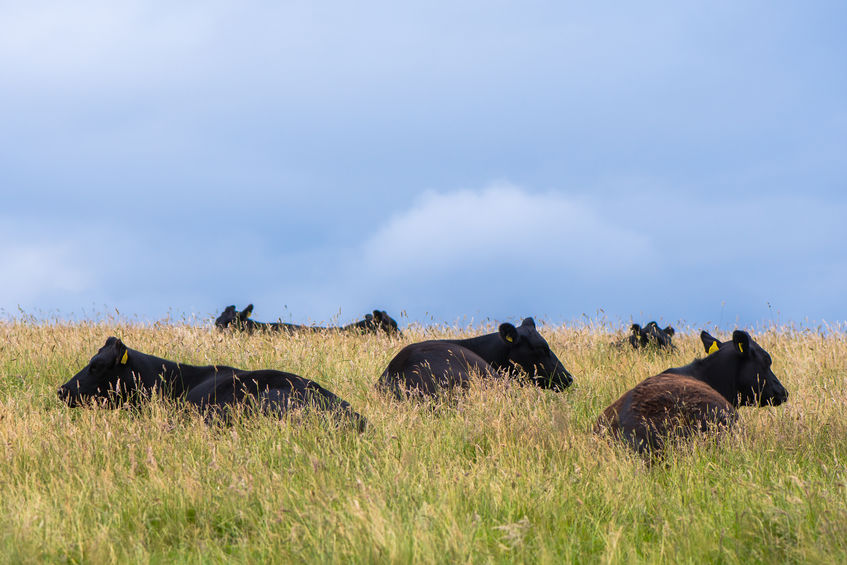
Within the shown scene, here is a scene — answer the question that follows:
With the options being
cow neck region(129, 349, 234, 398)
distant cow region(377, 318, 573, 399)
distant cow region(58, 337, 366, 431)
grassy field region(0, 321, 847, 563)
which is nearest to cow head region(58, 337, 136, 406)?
distant cow region(58, 337, 366, 431)

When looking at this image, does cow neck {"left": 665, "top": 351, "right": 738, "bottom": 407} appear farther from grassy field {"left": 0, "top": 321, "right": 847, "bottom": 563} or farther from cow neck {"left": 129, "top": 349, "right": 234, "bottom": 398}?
cow neck {"left": 129, "top": 349, "right": 234, "bottom": 398}

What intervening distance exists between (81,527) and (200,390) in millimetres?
3647

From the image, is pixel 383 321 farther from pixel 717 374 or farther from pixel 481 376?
pixel 717 374

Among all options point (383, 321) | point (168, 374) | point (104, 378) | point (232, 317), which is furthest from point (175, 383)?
point (232, 317)

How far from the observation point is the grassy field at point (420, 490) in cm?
383

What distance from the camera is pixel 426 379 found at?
8719 millimetres

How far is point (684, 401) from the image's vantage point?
6.16 m

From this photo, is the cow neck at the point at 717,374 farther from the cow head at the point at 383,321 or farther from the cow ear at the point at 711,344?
the cow head at the point at 383,321

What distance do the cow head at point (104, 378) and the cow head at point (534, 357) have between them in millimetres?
4542

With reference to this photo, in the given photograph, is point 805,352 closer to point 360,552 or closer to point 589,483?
point 589,483

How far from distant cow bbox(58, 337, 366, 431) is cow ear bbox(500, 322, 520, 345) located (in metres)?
3.13

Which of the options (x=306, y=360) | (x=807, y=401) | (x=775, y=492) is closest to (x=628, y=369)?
(x=807, y=401)

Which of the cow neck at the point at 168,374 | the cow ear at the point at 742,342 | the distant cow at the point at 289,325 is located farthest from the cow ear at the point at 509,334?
the distant cow at the point at 289,325

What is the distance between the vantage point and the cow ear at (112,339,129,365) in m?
8.09
